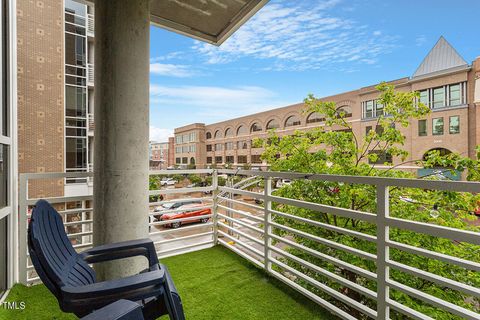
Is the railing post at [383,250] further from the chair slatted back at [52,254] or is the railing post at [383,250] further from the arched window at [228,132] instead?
the arched window at [228,132]

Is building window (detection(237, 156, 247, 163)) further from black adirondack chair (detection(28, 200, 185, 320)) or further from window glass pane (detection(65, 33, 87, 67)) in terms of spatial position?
black adirondack chair (detection(28, 200, 185, 320))

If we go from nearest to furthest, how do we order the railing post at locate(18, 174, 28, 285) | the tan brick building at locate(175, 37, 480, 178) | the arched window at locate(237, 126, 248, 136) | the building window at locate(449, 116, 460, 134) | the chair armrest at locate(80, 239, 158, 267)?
the chair armrest at locate(80, 239, 158, 267), the railing post at locate(18, 174, 28, 285), the tan brick building at locate(175, 37, 480, 178), the building window at locate(449, 116, 460, 134), the arched window at locate(237, 126, 248, 136)

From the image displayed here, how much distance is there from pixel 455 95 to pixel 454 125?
1.95 meters

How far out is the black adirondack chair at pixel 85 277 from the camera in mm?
1097

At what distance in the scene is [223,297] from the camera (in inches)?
88.2

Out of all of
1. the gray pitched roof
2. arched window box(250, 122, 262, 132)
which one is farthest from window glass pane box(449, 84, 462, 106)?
arched window box(250, 122, 262, 132)

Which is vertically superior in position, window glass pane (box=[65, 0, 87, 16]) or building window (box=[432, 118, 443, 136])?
window glass pane (box=[65, 0, 87, 16])

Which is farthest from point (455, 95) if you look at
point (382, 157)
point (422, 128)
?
point (382, 157)

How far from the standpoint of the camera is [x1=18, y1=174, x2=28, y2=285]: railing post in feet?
7.65

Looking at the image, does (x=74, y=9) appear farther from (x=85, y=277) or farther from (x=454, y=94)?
(x=454, y=94)

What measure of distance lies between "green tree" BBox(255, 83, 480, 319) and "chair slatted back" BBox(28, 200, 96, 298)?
79.5 inches

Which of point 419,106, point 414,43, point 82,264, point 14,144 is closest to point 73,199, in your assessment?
point 14,144

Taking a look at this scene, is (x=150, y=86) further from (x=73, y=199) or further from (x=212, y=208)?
(x=212, y=208)

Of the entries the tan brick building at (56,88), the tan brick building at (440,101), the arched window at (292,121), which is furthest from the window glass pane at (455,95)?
the tan brick building at (56,88)
